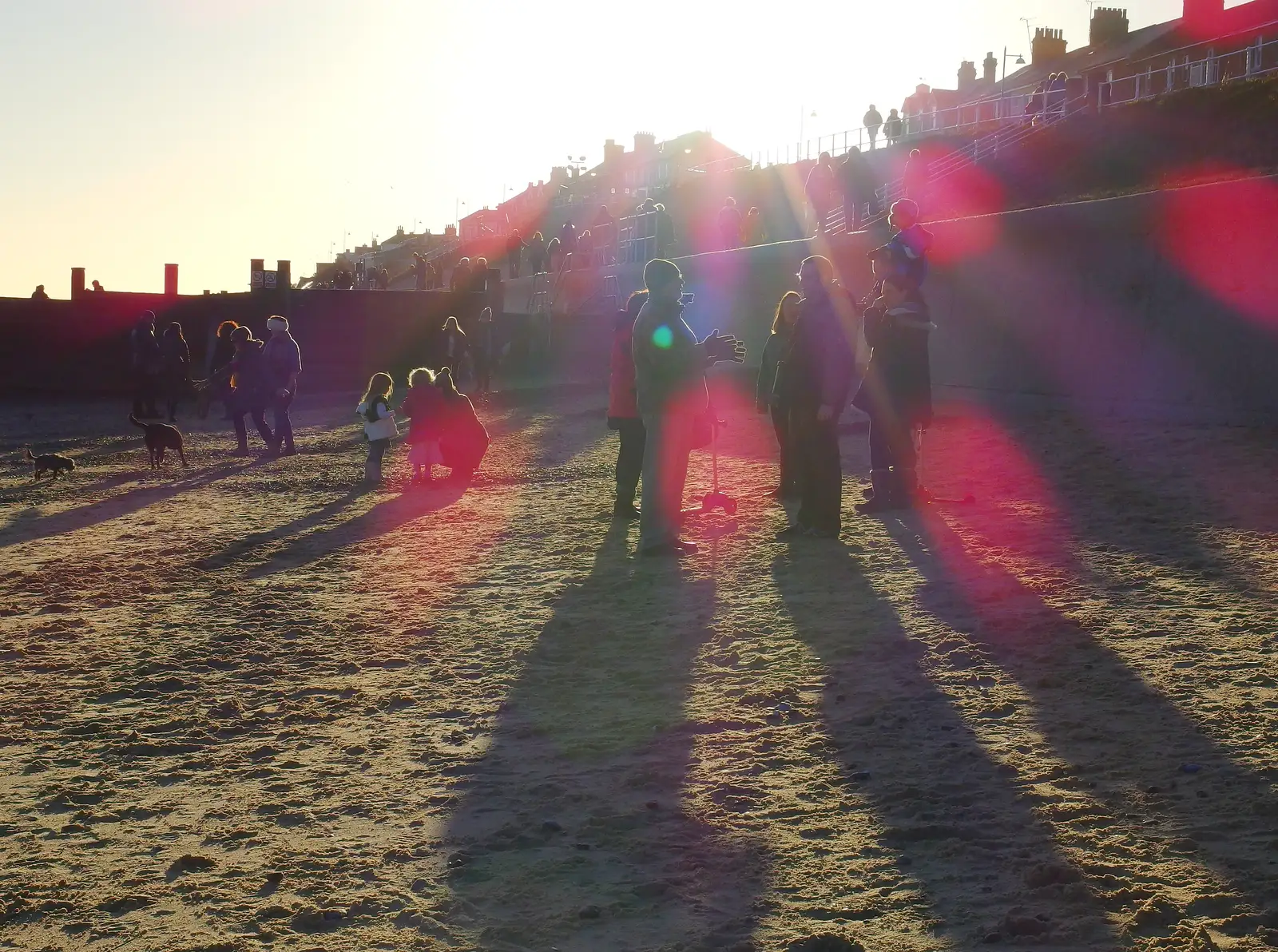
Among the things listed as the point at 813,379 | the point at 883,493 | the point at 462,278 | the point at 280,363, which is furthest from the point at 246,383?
the point at 462,278

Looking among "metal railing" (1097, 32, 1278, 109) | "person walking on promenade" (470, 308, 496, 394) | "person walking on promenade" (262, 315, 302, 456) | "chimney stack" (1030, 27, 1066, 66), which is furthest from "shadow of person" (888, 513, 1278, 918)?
"chimney stack" (1030, 27, 1066, 66)

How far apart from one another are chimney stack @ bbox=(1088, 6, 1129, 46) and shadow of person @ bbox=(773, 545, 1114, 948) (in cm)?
4852

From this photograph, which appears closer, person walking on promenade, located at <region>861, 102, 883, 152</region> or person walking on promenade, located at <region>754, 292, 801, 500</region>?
person walking on promenade, located at <region>754, 292, 801, 500</region>

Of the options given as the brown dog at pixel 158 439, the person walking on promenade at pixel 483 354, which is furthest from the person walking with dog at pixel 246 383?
the person walking on promenade at pixel 483 354

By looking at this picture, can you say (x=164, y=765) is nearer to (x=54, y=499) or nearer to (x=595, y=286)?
(x=54, y=499)

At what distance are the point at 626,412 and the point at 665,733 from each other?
17.9 ft

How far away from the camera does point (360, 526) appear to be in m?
12.4

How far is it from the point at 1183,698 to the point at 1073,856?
1762 millimetres

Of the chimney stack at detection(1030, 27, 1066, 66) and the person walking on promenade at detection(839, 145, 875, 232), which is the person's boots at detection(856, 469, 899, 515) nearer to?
the person walking on promenade at detection(839, 145, 875, 232)

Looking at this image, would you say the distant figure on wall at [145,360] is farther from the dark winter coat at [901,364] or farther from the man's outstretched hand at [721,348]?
the dark winter coat at [901,364]

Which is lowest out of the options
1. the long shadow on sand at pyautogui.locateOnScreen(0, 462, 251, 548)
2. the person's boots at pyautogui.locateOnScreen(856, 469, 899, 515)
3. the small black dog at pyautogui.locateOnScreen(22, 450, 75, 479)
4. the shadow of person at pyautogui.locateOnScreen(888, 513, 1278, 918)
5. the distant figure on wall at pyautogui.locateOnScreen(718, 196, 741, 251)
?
the long shadow on sand at pyautogui.locateOnScreen(0, 462, 251, 548)

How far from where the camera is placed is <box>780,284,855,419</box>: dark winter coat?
9.98 meters

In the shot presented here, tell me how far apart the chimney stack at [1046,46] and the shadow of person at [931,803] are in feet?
159

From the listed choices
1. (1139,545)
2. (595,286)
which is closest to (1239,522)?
(1139,545)
